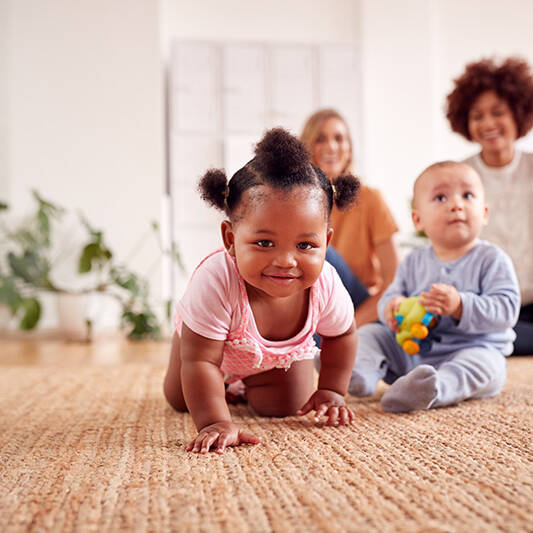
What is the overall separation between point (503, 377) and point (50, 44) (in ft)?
11.6

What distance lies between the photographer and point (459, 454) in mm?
792

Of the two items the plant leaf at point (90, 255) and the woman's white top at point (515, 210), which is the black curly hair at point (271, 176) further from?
the plant leaf at point (90, 255)

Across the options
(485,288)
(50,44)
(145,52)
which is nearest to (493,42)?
(145,52)

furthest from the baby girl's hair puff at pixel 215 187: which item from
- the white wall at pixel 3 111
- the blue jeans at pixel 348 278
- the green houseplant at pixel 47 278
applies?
the white wall at pixel 3 111

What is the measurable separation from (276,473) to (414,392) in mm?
405

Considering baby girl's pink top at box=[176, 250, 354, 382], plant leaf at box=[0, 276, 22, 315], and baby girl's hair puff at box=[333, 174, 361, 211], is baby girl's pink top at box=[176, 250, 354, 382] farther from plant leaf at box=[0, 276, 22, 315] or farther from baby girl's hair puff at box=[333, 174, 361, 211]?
plant leaf at box=[0, 276, 22, 315]

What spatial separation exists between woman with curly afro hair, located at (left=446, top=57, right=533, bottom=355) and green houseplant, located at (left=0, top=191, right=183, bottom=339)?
4.98 ft

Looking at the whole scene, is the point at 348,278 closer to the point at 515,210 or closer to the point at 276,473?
the point at 515,210

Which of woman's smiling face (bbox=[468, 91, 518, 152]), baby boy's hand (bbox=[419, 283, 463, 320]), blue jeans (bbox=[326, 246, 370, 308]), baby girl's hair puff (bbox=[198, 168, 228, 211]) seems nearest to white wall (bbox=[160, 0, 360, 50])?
woman's smiling face (bbox=[468, 91, 518, 152])

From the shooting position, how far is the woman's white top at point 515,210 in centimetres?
207

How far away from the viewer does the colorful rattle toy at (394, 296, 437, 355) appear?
1.22 metres

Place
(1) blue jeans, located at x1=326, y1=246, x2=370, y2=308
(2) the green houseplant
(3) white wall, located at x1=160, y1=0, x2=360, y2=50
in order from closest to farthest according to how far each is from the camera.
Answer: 1. (1) blue jeans, located at x1=326, y1=246, x2=370, y2=308
2. (2) the green houseplant
3. (3) white wall, located at x1=160, y1=0, x2=360, y2=50

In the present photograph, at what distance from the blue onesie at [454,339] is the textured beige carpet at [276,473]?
0.04 m

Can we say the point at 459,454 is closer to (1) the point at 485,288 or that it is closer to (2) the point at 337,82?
(1) the point at 485,288
